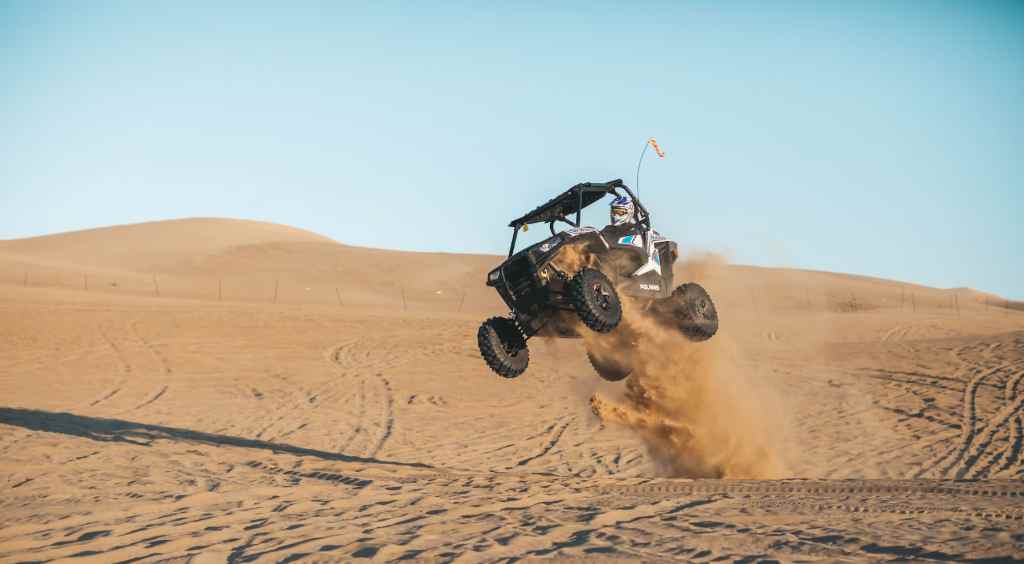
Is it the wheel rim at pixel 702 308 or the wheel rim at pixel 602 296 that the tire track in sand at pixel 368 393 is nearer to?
the wheel rim at pixel 602 296

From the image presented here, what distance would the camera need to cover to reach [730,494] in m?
8.16

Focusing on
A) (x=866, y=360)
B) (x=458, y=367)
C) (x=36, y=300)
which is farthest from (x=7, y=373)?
(x=866, y=360)

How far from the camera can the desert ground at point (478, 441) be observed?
21.2ft

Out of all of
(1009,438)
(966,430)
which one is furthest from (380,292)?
(1009,438)

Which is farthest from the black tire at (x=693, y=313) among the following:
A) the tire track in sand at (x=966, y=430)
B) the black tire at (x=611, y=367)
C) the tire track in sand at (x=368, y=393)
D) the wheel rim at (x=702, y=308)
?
the tire track in sand at (x=368, y=393)

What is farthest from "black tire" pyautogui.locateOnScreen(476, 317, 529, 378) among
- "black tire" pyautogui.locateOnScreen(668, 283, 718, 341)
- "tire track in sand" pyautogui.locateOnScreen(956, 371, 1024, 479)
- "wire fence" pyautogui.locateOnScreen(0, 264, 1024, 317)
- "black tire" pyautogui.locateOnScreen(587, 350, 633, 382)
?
"wire fence" pyautogui.locateOnScreen(0, 264, 1024, 317)

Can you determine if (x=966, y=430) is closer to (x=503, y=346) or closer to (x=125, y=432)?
(x=503, y=346)

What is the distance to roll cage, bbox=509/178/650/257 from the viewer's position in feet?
32.9

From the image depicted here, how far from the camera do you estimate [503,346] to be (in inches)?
425

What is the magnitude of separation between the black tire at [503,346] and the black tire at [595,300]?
4.76ft

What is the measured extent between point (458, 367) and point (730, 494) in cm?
1326

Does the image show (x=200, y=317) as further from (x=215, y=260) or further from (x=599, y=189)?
(x=215, y=260)

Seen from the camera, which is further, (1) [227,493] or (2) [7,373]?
(2) [7,373]

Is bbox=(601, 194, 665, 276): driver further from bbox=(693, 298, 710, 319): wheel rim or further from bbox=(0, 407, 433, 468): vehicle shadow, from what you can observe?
bbox=(0, 407, 433, 468): vehicle shadow
